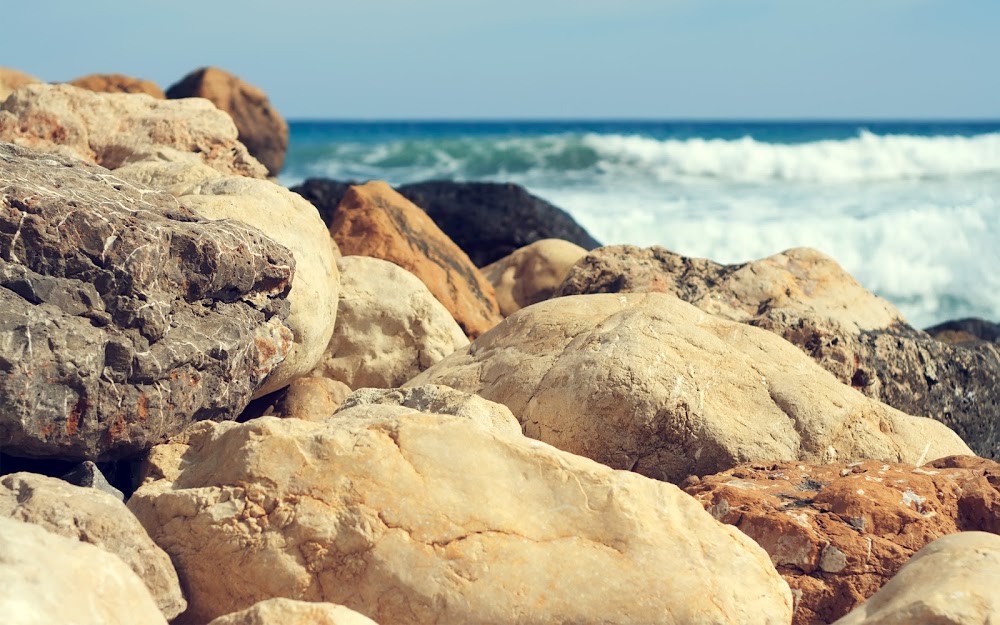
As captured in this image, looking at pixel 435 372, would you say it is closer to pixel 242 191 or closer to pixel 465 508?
pixel 242 191

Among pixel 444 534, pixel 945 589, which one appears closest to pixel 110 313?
pixel 444 534

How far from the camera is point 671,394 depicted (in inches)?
166

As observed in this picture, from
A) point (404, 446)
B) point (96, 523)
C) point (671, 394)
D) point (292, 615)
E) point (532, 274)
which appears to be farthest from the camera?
point (532, 274)

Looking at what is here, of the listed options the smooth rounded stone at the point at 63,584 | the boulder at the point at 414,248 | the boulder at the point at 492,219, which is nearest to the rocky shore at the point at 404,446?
the smooth rounded stone at the point at 63,584

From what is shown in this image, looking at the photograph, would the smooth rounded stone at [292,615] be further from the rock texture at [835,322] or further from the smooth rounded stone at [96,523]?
the rock texture at [835,322]

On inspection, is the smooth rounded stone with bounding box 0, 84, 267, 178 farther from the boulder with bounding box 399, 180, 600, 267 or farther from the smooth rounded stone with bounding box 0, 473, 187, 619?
the boulder with bounding box 399, 180, 600, 267

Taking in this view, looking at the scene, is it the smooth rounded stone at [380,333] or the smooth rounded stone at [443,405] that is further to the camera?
the smooth rounded stone at [380,333]

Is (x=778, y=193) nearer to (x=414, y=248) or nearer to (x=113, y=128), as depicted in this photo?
(x=414, y=248)

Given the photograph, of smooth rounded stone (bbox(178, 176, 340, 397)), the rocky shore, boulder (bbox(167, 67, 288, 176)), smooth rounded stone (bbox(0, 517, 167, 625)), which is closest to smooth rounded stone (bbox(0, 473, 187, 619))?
the rocky shore

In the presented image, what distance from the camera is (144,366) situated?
11.9 ft

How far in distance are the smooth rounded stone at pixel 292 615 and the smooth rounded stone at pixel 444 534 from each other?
1.05 ft

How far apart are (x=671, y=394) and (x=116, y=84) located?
8521mm

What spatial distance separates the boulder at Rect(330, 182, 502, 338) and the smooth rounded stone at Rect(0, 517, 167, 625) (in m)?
3.67

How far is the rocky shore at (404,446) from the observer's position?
2.99 meters
